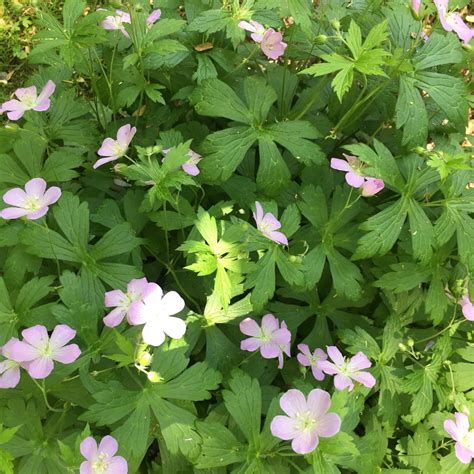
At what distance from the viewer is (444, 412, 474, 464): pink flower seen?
173 cm

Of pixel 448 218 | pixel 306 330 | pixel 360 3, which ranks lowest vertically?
pixel 306 330

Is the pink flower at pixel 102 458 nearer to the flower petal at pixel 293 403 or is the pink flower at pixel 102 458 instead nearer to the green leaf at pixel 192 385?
the green leaf at pixel 192 385

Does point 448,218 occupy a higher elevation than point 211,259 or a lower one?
lower

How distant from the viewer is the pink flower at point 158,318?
1399mm

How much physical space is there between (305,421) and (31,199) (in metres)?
1.15

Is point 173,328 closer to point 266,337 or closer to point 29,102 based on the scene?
point 266,337

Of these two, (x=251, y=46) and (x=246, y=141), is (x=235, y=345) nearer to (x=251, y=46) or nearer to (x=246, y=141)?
(x=246, y=141)

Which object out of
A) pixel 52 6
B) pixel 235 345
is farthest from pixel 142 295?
pixel 52 6

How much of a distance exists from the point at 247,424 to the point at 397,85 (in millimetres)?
1454

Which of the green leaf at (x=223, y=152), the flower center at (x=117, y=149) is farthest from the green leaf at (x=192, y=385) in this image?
the flower center at (x=117, y=149)

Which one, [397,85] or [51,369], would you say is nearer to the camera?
[51,369]

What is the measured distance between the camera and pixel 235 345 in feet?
6.20

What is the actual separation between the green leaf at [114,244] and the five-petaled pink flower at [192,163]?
314mm

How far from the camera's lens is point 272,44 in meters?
1.99
